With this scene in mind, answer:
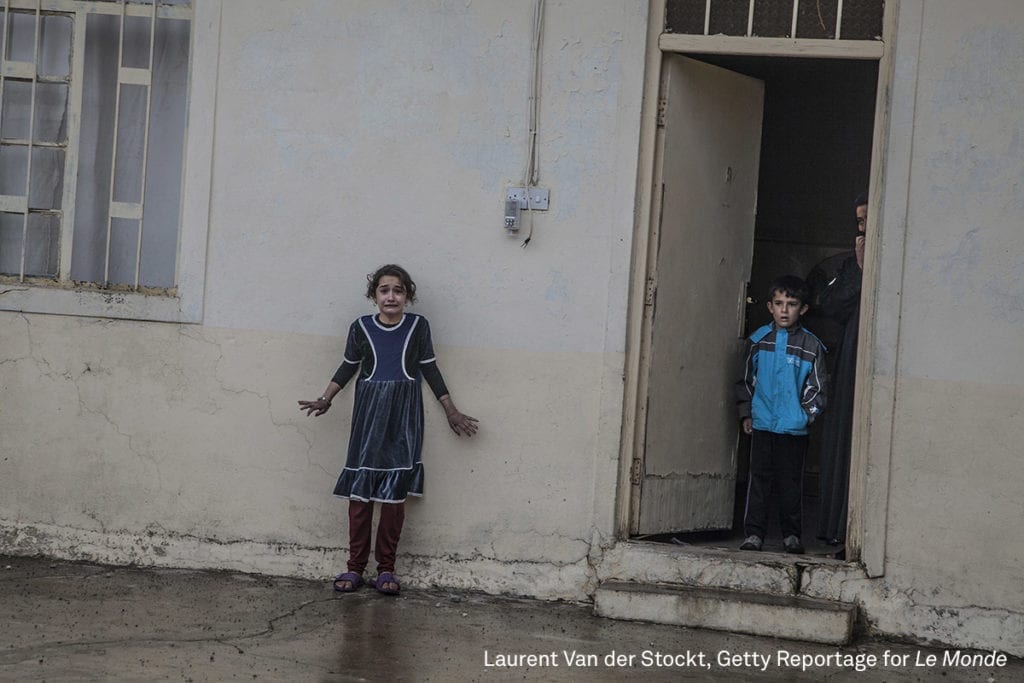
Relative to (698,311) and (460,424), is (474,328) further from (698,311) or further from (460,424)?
(698,311)

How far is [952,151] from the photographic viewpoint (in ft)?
20.2

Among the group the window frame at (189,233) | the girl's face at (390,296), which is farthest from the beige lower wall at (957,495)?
the window frame at (189,233)

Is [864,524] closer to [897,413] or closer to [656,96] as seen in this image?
[897,413]

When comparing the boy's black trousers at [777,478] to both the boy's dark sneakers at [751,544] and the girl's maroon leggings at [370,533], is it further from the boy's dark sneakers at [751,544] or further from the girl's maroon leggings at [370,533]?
the girl's maroon leggings at [370,533]

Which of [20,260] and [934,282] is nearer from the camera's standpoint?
[934,282]

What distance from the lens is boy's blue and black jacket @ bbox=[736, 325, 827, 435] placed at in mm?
6789

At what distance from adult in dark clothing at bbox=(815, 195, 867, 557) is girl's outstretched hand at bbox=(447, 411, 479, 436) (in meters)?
1.96

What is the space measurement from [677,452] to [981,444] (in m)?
1.52

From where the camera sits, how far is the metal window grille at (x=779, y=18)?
630 centimetres

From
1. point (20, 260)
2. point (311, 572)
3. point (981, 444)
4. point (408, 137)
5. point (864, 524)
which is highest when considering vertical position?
point (408, 137)

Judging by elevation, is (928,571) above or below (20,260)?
below

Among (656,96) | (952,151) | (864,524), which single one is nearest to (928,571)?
(864,524)

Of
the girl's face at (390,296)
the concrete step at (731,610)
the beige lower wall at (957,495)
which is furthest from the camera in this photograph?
the girl's face at (390,296)

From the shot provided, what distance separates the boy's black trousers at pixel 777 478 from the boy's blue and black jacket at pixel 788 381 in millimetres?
80
